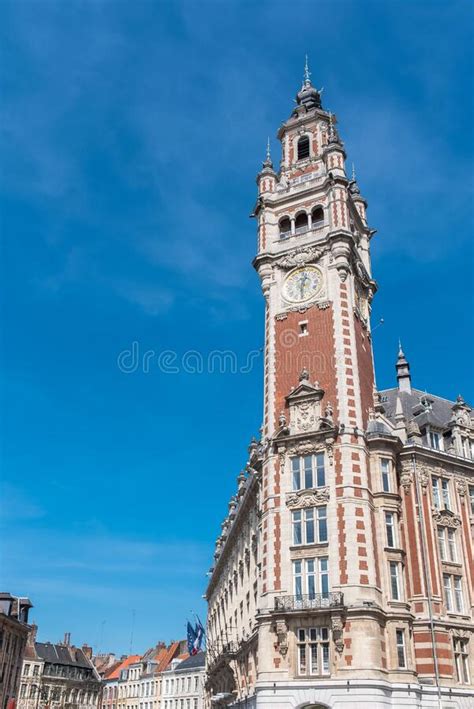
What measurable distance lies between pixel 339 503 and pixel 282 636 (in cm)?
889

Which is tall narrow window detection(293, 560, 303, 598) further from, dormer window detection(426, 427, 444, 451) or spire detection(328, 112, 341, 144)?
spire detection(328, 112, 341, 144)

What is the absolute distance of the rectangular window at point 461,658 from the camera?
4388cm

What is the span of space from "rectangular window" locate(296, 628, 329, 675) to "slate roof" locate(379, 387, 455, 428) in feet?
62.7

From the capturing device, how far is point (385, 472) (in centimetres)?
4675

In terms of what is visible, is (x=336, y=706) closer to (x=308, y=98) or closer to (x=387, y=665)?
(x=387, y=665)

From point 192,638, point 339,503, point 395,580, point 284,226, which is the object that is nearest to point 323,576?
point 339,503

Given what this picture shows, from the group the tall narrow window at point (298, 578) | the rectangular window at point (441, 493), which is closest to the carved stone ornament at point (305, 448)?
the tall narrow window at point (298, 578)

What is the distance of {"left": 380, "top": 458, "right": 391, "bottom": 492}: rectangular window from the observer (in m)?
46.3

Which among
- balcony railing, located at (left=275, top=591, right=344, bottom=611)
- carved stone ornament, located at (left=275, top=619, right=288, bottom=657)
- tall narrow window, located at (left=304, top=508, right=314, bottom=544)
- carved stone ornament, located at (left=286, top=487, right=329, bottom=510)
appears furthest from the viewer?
carved stone ornament, located at (left=286, top=487, right=329, bottom=510)

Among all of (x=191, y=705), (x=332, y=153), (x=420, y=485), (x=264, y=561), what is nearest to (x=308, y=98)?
(x=332, y=153)

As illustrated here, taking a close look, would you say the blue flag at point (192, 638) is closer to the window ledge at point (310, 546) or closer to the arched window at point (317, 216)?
the window ledge at point (310, 546)

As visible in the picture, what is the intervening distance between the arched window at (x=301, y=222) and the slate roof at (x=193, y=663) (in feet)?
260

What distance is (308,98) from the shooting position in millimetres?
68500

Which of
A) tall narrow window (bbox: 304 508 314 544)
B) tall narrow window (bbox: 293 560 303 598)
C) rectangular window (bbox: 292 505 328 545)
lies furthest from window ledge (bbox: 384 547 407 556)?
tall narrow window (bbox: 293 560 303 598)
